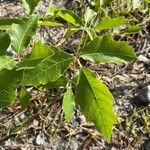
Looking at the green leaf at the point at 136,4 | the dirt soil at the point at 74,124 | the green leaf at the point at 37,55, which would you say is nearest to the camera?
the green leaf at the point at 37,55

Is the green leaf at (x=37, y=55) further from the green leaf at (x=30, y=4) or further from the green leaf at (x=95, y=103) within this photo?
the green leaf at (x=30, y=4)

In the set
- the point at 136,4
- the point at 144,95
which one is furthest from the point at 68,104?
the point at 136,4

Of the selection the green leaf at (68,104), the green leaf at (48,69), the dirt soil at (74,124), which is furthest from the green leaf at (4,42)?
the dirt soil at (74,124)

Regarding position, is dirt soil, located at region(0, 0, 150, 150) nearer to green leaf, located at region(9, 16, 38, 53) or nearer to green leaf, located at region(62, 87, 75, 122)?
green leaf, located at region(62, 87, 75, 122)

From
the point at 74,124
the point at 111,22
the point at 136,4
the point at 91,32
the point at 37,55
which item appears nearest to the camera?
the point at 37,55

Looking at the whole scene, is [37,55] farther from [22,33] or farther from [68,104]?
[68,104]

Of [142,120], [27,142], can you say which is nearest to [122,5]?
[142,120]
